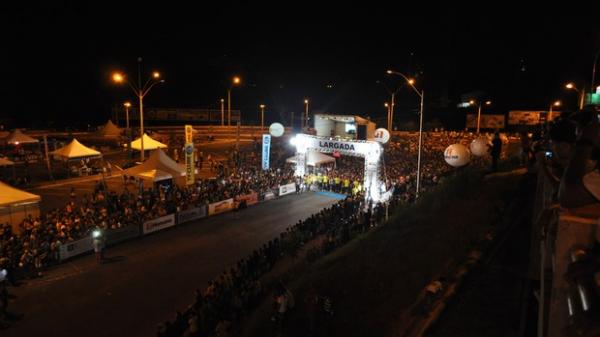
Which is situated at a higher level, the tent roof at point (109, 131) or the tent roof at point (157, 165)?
the tent roof at point (109, 131)

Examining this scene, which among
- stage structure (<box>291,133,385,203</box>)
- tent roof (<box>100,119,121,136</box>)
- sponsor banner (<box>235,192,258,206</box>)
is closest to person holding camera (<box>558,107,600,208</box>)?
stage structure (<box>291,133,385,203</box>)

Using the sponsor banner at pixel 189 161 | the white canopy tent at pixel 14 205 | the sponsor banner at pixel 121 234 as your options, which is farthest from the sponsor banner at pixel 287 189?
the white canopy tent at pixel 14 205

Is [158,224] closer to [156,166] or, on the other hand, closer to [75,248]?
[75,248]

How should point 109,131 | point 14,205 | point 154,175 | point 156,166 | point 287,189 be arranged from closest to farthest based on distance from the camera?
1. point 14,205
2. point 154,175
3. point 156,166
4. point 287,189
5. point 109,131

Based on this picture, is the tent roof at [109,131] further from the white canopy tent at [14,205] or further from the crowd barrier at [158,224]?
the white canopy tent at [14,205]

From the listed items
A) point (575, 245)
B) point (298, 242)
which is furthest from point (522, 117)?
point (575, 245)

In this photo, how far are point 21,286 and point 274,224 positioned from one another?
35.7 ft

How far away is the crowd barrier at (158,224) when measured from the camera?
16.2 metres

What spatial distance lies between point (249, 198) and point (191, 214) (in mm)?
Answer: 4254

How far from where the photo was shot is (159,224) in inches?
776

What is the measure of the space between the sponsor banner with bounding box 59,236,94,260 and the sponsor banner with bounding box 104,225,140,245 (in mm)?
793

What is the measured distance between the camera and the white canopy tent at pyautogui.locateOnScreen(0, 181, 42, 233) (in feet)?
51.9

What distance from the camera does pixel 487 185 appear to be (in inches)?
560

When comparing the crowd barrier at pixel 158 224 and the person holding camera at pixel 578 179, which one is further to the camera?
the crowd barrier at pixel 158 224
